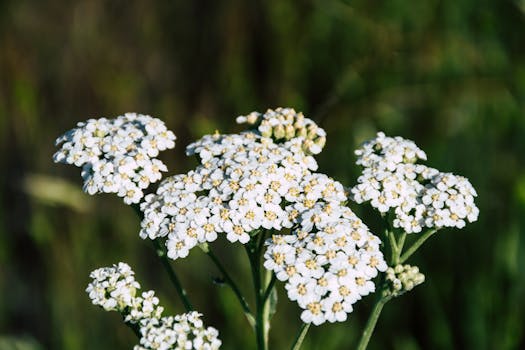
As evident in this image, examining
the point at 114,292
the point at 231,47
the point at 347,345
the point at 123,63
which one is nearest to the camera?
the point at 114,292

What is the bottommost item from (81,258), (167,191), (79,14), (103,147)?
(167,191)

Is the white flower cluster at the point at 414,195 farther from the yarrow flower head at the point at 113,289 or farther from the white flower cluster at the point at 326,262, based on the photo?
the yarrow flower head at the point at 113,289

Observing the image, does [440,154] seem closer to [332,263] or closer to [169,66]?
[332,263]

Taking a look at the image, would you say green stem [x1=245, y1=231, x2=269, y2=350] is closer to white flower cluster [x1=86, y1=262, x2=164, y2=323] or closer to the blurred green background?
white flower cluster [x1=86, y1=262, x2=164, y2=323]

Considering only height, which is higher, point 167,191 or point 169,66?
Result: point 169,66

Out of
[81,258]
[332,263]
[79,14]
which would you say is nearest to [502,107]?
[332,263]

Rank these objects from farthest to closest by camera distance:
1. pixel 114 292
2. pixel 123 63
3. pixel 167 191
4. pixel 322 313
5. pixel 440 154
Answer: pixel 123 63 < pixel 440 154 < pixel 167 191 < pixel 114 292 < pixel 322 313

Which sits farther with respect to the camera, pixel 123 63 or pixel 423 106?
pixel 123 63

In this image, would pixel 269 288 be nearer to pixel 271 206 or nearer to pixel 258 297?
pixel 258 297
